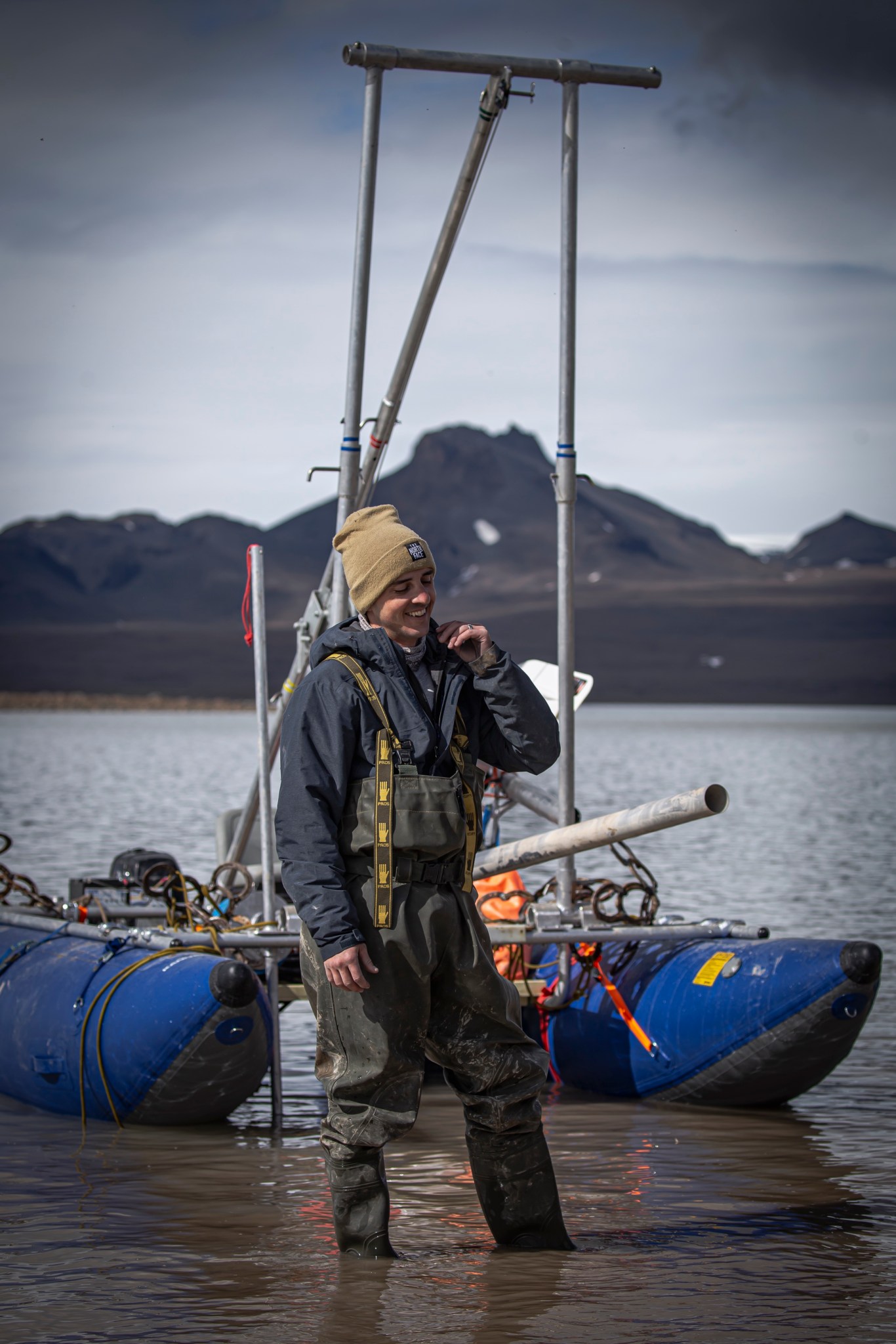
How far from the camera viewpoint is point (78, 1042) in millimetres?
7332

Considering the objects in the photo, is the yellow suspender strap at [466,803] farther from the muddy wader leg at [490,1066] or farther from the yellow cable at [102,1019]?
the yellow cable at [102,1019]

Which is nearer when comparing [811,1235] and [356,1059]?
[356,1059]

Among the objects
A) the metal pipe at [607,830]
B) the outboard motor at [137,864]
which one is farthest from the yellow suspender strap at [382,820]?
the outboard motor at [137,864]

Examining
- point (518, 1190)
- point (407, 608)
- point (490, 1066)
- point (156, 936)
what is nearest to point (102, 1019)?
point (156, 936)

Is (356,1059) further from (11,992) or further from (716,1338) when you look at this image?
(11,992)

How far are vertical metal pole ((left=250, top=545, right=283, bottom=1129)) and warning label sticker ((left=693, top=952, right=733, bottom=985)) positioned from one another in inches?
79.8

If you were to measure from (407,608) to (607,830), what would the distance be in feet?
4.51

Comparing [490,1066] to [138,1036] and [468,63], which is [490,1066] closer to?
[138,1036]

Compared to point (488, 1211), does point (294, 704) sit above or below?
above

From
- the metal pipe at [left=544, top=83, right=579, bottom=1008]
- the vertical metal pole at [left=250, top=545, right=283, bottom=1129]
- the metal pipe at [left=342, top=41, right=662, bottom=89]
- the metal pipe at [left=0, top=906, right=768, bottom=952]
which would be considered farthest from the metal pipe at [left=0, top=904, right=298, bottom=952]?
the metal pipe at [left=342, top=41, right=662, bottom=89]

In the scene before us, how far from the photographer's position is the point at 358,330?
8.22 m

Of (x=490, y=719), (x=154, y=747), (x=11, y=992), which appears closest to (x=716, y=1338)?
(x=490, y=719)

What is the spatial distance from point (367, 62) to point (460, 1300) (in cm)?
598

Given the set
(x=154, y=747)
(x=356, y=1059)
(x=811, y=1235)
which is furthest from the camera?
(x=154, y=747)
